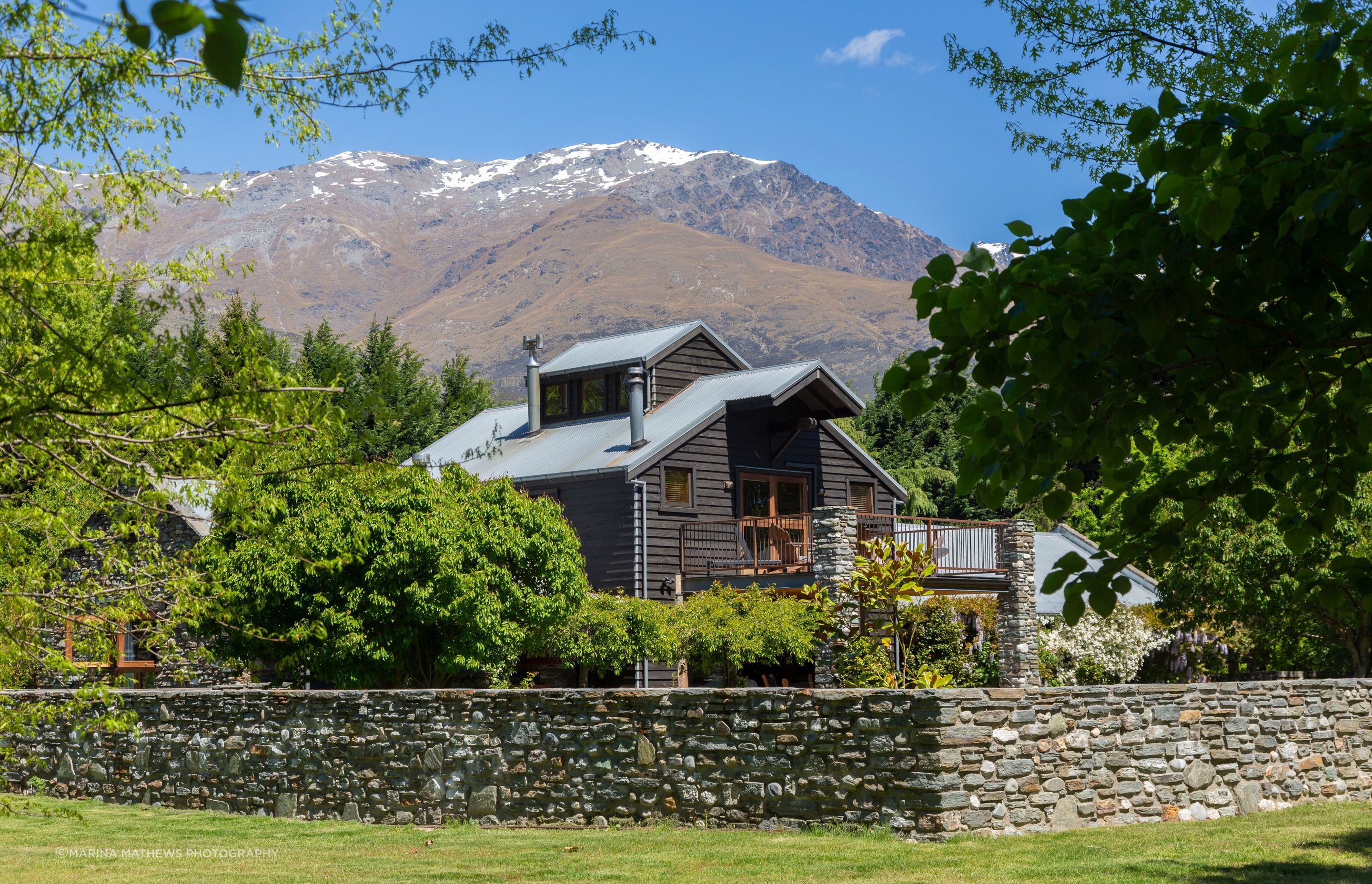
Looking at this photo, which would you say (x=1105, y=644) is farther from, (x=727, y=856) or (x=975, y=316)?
(x=975, y=316)

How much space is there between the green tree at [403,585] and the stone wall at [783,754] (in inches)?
122

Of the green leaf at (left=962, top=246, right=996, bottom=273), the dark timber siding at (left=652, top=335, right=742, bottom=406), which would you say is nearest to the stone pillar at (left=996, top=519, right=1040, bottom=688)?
the dark timber siding at (left=652, top=335, right=742, bottom=406)

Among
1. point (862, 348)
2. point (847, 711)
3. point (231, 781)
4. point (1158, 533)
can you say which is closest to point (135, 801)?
point (231, 781)

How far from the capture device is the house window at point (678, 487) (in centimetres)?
2714

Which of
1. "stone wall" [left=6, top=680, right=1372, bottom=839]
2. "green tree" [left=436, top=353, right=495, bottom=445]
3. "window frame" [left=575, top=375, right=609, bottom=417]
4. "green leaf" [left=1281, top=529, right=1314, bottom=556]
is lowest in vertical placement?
"stone wall" [left=6, top=680, right=1372, bottom=839]

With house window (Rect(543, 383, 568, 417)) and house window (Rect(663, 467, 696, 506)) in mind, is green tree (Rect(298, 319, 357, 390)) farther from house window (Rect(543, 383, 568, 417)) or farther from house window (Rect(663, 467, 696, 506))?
house window (Rect(663, 467, 696, 506))

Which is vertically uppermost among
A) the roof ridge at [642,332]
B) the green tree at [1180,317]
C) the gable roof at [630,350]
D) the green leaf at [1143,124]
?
the roof ridge at [642,332]

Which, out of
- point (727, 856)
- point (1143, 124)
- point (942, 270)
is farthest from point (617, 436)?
point (1143, 124)

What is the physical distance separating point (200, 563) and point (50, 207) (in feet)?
44.1

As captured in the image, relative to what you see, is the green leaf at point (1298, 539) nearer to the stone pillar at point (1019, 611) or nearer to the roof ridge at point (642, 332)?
the stone pillar at point (1019, 611)

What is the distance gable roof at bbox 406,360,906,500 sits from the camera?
88.3 ft

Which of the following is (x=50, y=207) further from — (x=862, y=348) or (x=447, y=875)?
(x=862, y=348)

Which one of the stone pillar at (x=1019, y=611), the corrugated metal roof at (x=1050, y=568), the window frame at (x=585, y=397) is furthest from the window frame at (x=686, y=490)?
the corrugated metal roof at (x=1050, y=568)

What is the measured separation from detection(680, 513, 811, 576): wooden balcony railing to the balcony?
0.6 inches
